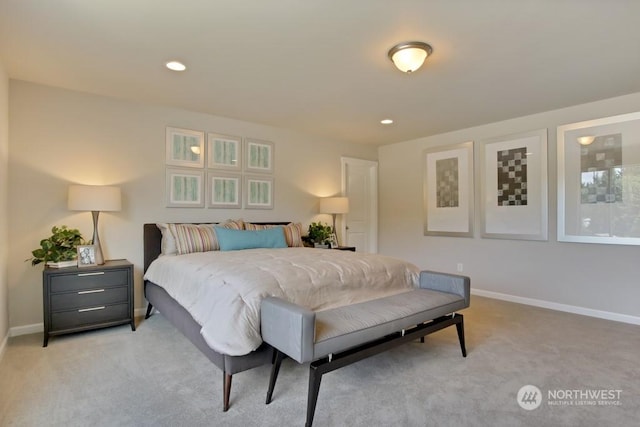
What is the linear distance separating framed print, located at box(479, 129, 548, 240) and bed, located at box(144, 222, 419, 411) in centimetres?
211

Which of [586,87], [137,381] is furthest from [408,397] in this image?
[586,87]

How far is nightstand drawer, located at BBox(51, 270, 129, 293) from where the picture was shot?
9.44ft

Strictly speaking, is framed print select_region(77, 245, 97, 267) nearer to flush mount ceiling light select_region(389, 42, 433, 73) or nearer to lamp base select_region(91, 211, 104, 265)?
lamp base select_region(91, 211, 104, 265)

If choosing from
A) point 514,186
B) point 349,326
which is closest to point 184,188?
point 349,326

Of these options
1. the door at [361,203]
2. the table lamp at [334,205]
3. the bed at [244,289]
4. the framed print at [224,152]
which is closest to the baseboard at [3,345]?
the bed at [244,289]

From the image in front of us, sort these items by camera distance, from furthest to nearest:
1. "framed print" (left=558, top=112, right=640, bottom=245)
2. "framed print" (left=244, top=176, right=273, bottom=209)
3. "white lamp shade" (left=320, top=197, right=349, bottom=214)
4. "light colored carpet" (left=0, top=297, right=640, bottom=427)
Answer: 1. "white lamp shade" (left=320, top=197, right=349, bottom=214)
2. "framed print" (left=244, top=176, right=273, bottom=209)
3. "framed print" (left=558, top=112, right=640, bottom=245)
4. "light colored carpet" (left=0, top=297, right=640, bottom=427)

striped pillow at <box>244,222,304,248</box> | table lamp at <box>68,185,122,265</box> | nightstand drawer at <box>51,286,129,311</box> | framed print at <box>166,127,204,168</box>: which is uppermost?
framed print at <box>166,127,204,168</box>

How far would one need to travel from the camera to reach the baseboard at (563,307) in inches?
138

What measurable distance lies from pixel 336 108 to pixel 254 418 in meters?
3.21

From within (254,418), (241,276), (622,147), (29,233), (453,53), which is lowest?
(254,418)

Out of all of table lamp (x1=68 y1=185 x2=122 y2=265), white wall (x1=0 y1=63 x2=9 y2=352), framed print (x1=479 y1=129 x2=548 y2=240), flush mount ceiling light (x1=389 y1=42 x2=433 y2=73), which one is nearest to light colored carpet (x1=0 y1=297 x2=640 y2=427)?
white wall (x1=0 y1=63 x2=9 y2=352)

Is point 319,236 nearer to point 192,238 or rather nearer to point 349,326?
point 192,238

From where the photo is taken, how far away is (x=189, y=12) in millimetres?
2051

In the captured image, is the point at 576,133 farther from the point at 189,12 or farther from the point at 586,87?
the point at 189,12
